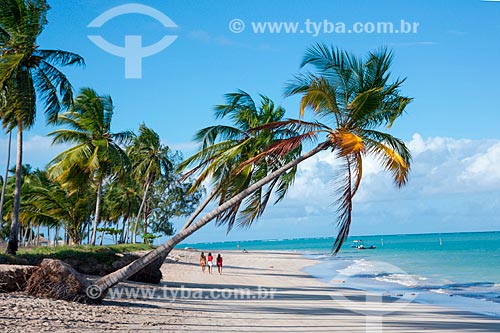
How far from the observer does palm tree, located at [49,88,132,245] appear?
22078mm

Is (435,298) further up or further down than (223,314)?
further down

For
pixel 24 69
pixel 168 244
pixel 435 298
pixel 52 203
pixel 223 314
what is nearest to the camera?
pixel 168 244

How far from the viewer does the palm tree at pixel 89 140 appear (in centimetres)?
2208

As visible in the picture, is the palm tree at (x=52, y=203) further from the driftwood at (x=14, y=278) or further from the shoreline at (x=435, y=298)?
the driftwood at (x=14, y=278)

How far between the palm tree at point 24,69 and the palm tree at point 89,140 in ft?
16.2

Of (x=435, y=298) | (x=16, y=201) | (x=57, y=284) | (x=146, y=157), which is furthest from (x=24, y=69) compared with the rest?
(x=146, y=157)

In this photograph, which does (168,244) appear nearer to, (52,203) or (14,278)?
(14,278)

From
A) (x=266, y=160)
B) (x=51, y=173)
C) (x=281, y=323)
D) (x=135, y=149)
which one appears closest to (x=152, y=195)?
(x=135, y=149)

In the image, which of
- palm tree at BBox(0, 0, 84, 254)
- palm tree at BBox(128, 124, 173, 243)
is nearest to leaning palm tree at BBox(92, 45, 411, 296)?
palm tree at BBox(0, 0, 84, 254)

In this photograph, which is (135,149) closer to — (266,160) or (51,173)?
(51,173)

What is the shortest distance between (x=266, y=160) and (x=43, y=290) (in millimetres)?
6910

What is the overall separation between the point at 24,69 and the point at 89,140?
8.28 metres

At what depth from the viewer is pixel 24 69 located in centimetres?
1630

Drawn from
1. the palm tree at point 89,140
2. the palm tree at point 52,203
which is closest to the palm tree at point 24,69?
the palm tree at point 89,140
